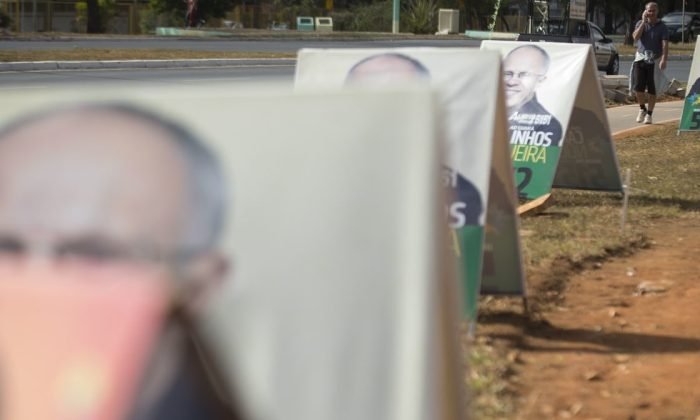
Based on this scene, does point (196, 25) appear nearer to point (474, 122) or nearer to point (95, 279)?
point (474, 122)

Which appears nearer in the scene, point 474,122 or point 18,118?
point 18,118

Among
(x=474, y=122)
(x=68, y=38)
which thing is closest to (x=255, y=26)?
(x=68, y=38)

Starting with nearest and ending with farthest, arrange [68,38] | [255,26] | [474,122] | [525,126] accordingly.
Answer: [474,122] < [525,126] < [68,38] < [255,26]

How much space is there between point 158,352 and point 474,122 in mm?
4036

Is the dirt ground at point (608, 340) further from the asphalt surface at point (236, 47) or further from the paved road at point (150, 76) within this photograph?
the paved road at point (150, 76)

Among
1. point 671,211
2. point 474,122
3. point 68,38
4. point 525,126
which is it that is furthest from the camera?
point 68,38

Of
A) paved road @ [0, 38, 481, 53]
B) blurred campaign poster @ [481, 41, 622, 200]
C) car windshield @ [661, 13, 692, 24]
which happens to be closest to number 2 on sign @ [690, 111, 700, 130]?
blurred campaign poster @ [481, 41, 622, 200]

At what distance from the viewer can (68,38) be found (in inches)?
1414

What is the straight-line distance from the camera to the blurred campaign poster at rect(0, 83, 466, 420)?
2.44 m

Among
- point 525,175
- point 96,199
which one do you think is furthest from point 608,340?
point 96,199

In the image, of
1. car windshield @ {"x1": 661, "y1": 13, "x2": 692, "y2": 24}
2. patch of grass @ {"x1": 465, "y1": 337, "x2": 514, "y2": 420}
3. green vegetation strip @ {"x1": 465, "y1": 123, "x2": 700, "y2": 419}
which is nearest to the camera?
patch of grass @ {"x1": 465, "y1": 337, "x2": 514, "y2": 420}

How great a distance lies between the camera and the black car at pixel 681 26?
5419cm


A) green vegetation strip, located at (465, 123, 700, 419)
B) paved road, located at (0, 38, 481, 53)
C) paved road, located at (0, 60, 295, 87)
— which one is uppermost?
paved road, located at (0, 38, 481, 53)

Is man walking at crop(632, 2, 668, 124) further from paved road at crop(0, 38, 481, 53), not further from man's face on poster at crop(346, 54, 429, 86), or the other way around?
paved road at crop(0, 38, 481, 53)
